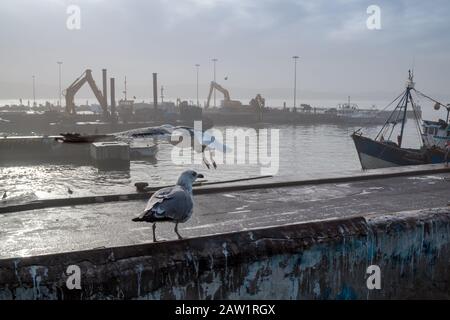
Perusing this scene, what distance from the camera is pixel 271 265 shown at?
5164 millimetres

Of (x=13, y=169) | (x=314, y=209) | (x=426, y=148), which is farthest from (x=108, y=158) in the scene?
(x=314, y=209)

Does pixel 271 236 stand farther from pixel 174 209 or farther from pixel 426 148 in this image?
pixel 426 148

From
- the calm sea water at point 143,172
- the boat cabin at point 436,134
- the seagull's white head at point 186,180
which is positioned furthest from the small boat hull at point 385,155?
the seagull's white head at point 186,180

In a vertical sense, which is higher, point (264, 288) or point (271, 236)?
point (271, 236)

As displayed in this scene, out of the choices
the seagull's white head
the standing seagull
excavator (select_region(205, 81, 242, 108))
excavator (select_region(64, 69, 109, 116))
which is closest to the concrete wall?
the standing seagull

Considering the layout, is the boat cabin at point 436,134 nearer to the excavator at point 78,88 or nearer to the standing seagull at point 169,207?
the standing seagull at point 169,207

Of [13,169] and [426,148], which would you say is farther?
[13,169]

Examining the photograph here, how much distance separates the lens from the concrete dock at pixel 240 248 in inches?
177

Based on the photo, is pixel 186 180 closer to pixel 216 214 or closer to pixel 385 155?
pixel 216 214

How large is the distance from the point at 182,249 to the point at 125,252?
616 mm

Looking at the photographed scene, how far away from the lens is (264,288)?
5164 millimetres

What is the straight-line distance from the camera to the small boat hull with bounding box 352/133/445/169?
985 inches

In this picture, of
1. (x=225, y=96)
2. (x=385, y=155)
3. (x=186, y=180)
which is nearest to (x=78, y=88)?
(x=225, y=96)

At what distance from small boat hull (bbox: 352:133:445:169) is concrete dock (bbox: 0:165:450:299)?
1638 centimetres
